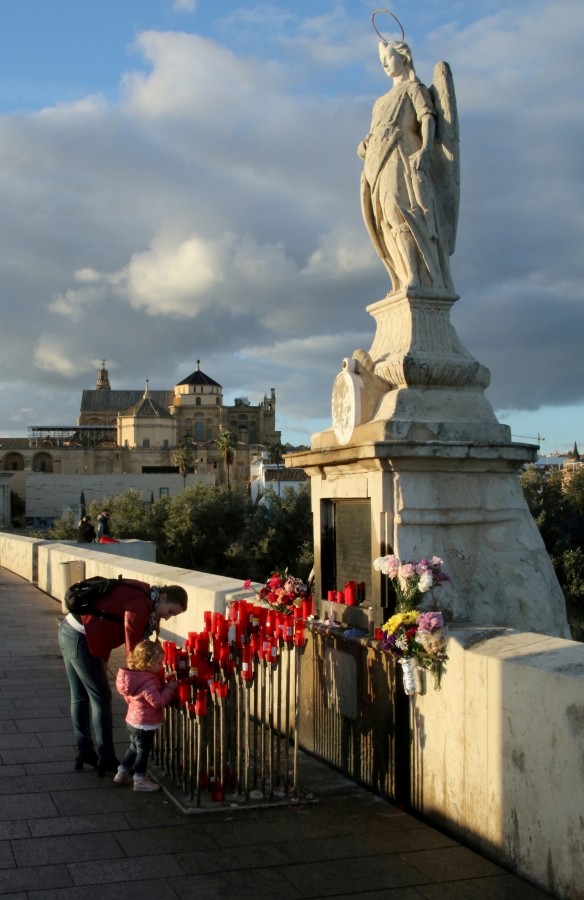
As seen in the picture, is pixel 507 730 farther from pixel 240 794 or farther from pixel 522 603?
pixel 522 603

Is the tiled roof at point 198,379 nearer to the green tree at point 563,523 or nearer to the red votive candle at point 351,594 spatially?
the green tree at point 563,523

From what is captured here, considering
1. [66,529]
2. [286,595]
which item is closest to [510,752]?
[286,595]

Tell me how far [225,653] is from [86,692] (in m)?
1.12

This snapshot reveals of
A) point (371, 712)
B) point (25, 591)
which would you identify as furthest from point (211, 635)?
point (25, 591)

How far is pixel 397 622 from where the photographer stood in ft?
18.0

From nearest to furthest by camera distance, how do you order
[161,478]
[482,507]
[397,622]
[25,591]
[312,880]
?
[312,880] → [397,622] → [482,507] → [25,591] → [161,478]

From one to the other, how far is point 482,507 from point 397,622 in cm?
153

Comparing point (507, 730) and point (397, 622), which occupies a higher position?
point (397, 622)

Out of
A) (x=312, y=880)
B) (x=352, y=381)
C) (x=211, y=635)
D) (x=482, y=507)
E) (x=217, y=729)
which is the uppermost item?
(x=352, y=381)

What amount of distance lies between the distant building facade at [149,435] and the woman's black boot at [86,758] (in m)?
94.7

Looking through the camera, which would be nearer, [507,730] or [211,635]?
[507,730]

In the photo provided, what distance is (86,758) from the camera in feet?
20.7

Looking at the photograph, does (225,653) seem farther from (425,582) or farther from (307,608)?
(307,608)

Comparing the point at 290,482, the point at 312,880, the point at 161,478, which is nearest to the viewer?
the point at 312,880
